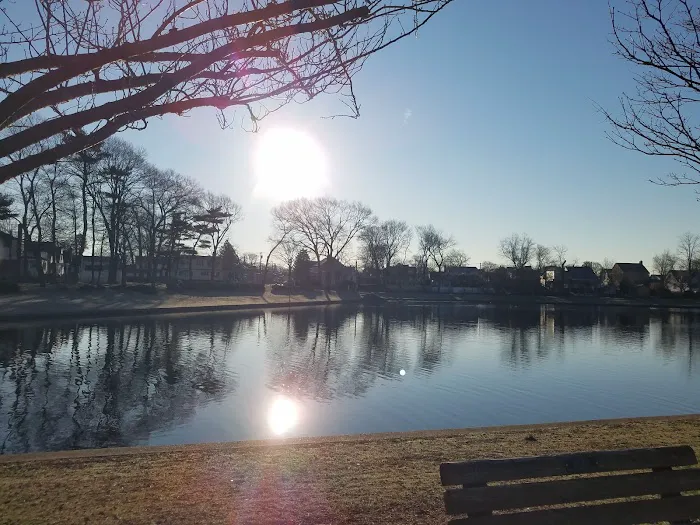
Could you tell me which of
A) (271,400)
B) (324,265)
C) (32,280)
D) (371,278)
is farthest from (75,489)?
(371,278)

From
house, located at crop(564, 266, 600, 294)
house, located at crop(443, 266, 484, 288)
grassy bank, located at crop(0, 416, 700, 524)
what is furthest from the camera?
house, located at crop(443, 266, 484, 288)

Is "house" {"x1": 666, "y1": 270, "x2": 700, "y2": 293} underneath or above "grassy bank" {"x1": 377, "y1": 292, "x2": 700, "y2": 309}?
above

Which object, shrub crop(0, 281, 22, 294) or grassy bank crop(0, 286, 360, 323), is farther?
shrub crop(0, 281, 22, 294)

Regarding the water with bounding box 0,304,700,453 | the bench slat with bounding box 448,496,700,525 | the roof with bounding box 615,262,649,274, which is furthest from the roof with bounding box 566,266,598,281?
the bench slat with bounding box 448,496,700,525

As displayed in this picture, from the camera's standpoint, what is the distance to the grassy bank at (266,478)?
5.21 m

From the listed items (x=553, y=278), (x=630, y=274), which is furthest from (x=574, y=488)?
(x=630, y=274)

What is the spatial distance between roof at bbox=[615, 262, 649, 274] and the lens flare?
118617 mm

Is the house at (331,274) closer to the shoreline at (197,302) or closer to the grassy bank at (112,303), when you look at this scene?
the shoreline at (197,302)

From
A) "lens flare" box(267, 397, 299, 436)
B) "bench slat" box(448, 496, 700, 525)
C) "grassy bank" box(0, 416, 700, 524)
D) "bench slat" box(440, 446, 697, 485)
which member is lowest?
"lens flare" box(267, 397, 299, 436)

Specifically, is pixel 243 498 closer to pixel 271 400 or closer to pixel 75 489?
pixel 75 489

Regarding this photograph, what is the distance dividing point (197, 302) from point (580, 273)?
9093cm

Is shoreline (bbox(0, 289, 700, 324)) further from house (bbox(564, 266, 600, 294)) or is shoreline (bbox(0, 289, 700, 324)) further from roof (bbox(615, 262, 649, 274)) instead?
roof (bbox(615, 262, 649, 274))

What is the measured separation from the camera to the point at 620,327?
137 ft

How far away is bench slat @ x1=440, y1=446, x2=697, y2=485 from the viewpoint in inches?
135
